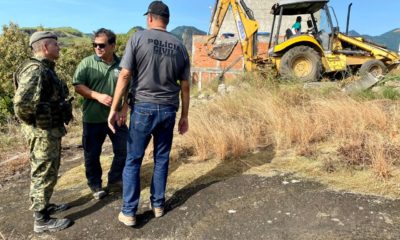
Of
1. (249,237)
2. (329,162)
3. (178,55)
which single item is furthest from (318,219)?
(178,55)

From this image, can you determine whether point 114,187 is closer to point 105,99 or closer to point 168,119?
point 105,99

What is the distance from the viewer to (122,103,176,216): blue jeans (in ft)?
10.8

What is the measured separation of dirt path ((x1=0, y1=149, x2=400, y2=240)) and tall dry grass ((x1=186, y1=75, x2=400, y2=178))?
0.67 m

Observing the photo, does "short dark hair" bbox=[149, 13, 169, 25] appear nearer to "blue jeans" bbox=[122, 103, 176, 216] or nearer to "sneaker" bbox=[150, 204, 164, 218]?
"blue jeans" bbox=[122, 103, 176, 216]

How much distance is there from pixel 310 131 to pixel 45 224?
11.5 ft

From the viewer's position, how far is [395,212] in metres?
3.32

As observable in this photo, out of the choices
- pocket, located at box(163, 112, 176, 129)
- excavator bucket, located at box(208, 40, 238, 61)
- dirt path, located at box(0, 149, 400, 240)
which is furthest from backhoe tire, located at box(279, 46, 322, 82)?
pocket, located at box(163, 112, 176, 129)

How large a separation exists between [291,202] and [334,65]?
7745 millimetres

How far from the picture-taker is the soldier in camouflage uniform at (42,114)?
3.22 m

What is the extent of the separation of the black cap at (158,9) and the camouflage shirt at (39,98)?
1.04 metres

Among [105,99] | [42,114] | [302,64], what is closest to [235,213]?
[105,99]

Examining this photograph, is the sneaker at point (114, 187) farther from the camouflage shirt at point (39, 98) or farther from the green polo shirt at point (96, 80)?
the camouflage shirt at point (39, 98)

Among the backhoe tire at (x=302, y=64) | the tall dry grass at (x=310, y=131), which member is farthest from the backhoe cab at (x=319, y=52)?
the tall dry grass at (x=310, y=131)

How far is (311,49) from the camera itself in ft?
33.7
